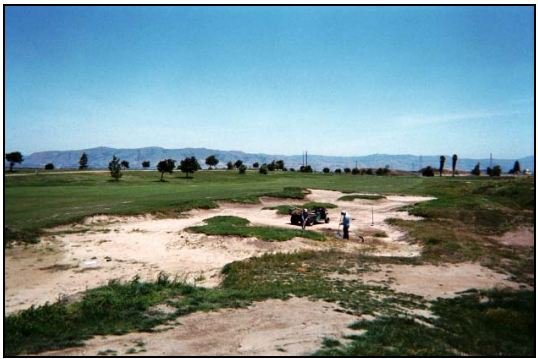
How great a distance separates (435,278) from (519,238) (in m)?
16.1

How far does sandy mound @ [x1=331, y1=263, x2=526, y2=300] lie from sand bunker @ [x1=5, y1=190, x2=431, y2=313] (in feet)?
13.4

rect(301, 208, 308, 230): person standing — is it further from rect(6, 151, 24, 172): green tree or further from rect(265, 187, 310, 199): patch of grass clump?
rect(6, 151, 24, 172): green tree

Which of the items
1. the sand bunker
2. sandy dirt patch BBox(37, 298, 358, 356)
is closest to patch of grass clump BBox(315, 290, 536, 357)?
sandy dirt patch BBox(37, 298, 358, 356)

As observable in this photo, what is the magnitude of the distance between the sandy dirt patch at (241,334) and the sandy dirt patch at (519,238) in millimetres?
20752

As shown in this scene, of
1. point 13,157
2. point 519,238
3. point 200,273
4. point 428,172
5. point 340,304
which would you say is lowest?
point 519,238

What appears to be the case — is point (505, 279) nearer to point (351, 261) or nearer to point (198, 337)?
A: point (351, 261)

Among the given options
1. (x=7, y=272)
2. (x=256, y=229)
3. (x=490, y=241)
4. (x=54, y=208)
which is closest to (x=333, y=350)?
(x=7, y=272)

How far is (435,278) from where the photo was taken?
55.7ft

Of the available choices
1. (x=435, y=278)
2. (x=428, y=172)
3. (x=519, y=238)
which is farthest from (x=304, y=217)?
(x=428, y=172)

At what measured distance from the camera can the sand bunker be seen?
1620 cm

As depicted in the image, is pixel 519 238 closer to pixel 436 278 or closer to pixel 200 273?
pixel 436 278

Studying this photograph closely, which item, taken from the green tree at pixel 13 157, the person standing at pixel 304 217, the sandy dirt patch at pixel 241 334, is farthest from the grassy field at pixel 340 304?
the green tree at pixel 13 157

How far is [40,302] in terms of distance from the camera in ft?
44.8

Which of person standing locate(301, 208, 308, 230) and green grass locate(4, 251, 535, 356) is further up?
person standing locate(301, 208, 308, 230)
